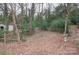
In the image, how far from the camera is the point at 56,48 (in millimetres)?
1460

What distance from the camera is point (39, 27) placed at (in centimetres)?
144

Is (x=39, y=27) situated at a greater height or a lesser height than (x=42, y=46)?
greater

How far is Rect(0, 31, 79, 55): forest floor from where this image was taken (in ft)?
4.76

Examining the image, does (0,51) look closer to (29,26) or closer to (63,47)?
(29,26)

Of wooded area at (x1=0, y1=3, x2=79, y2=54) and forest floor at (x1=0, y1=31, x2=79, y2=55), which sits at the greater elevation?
wooded area at (x1=0, y1=3, x2=79, y2=54)

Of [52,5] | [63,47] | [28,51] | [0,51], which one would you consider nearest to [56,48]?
[63,47]

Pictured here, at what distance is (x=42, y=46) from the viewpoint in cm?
146

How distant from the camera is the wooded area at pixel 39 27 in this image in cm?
143

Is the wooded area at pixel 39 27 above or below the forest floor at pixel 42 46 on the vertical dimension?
above

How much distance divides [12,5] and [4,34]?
0.87 ft

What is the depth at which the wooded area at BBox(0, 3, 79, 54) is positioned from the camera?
1.43m

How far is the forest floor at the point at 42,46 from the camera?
1.45 meters

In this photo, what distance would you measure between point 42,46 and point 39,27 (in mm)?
173
